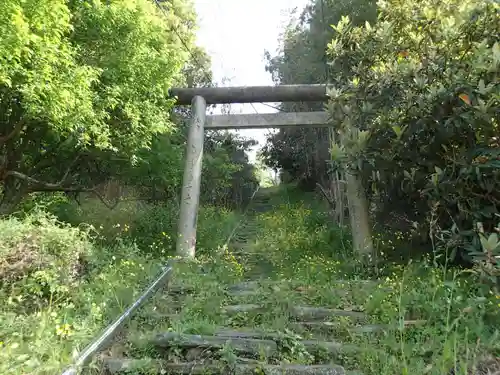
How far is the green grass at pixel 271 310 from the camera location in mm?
3311

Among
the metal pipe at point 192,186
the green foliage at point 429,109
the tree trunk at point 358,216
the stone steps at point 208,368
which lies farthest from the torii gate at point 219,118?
the stone steps at point 208,368

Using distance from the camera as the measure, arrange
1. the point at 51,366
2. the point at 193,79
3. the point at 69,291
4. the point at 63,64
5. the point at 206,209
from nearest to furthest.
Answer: the point at 51,366
the point at 69,291
the point at 63,64
the point at 206,209
the point at 193,79

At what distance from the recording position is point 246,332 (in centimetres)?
402

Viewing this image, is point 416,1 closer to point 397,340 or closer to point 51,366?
point 397,340

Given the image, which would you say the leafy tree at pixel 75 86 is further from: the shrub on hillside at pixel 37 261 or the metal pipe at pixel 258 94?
the shrub on hillside at pixel 37 261

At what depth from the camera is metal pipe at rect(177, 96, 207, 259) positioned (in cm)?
802

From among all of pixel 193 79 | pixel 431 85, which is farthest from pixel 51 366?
pixel 193 79

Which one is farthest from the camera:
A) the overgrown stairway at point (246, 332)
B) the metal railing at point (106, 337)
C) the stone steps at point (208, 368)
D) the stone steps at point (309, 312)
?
the stone steps at point (309, 312)

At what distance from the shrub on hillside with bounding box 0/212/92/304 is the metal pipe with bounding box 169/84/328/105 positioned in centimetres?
484

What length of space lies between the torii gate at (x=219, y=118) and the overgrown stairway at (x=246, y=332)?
2.99m

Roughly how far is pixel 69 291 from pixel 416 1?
6.38 meters

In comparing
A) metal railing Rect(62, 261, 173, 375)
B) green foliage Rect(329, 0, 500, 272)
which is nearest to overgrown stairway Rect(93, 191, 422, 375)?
metal railing Rect(62, 261, 173, 375)

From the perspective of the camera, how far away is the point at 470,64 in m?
4.76

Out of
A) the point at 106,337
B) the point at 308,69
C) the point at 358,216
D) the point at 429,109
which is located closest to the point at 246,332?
the point at 106,337
